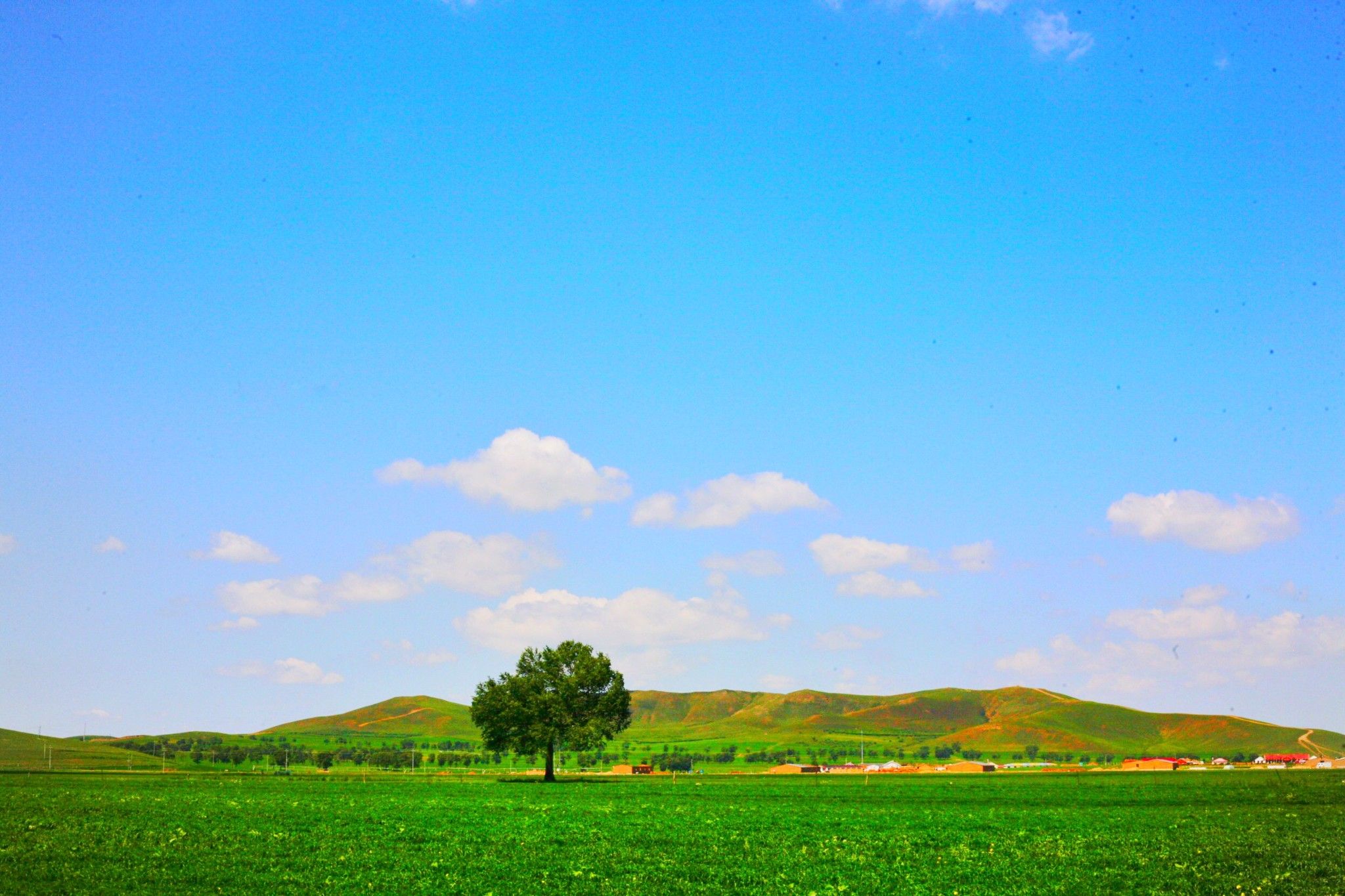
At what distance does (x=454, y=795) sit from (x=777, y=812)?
31.4 meters

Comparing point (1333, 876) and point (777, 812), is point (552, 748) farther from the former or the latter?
point (1333, 876)

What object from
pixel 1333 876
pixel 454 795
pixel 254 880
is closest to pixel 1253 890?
pixel 1333 876

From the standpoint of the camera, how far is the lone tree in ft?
374

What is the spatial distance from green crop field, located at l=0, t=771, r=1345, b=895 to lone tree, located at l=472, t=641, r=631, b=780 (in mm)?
44713

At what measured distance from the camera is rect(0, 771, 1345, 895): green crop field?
29.2 m

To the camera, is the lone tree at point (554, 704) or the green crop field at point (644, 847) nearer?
the green crop field at point (644, 847)

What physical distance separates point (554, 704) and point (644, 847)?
79.4m

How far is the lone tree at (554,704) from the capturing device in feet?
374

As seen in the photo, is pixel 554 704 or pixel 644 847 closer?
pixel 644 847

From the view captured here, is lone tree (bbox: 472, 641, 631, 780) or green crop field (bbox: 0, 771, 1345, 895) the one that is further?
lone tree (bbox: 472, 641, 631, 780)

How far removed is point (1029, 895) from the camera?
28.4m

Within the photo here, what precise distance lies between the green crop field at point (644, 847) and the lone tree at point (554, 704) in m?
44.7

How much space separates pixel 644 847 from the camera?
124 ft

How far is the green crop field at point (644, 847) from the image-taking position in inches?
1150
